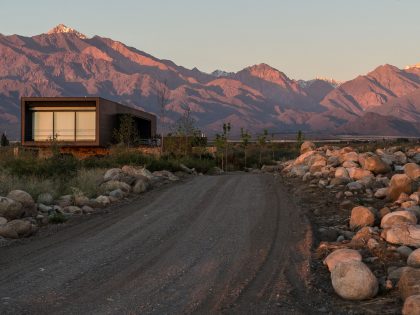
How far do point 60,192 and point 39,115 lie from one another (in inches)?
1173

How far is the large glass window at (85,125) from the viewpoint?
44.4m

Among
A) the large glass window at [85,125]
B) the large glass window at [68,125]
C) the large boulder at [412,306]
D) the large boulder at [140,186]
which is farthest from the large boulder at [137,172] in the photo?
the large glass window at [68,125]

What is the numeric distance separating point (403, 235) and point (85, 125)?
37.7 m

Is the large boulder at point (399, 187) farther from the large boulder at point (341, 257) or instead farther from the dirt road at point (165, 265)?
→ the large boulder at point (341, 257)

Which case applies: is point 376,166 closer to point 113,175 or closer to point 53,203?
point 113,175

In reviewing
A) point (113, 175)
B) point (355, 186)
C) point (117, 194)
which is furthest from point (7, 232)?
point (355, 186)

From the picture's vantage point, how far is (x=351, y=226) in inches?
464

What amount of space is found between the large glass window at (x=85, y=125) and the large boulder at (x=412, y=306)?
39898mm

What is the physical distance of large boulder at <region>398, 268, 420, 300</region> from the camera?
6844mm

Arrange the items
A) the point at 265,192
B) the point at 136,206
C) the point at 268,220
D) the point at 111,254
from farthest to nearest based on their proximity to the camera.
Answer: the point at 265,192, the point at 136,206, the point at 268,220, the point at 111,254

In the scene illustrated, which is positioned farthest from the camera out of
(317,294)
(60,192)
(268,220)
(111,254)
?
(60,192)

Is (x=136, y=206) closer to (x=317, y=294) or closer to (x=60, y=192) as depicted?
(x=60, y=192)

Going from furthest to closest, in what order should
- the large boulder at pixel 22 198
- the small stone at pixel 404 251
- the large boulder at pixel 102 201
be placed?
the large boulder at pixel 102 201 → the large boulder at pixel 22 198 → the small stone at pixel 404 251

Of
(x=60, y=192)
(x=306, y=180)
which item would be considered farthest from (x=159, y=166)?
(x=60, y=192)
